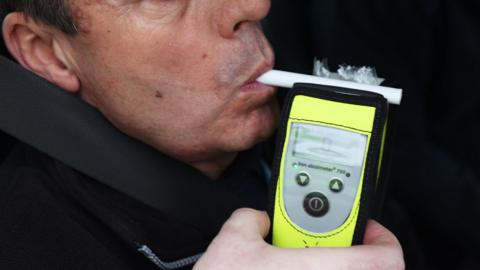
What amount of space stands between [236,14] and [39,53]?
0.39 m

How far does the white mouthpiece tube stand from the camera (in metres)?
0.98

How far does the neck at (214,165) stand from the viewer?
128cm

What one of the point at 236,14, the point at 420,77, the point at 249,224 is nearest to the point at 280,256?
the point at 249,224

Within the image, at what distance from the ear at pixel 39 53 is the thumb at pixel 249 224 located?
467 mm

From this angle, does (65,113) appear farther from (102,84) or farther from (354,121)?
(354,121)

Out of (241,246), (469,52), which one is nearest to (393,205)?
(469,52)

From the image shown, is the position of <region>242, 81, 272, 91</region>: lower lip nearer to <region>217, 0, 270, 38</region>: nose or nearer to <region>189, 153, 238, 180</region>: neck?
<region>217, 0, 270, 38</region>: nose

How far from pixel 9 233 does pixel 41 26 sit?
0.38 metres

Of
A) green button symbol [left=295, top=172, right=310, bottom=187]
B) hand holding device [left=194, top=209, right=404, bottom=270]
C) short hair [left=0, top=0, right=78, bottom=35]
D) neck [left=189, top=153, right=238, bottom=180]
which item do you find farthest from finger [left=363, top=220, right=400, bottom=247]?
short hair [left=0, top=0, right=78, bottom=35]

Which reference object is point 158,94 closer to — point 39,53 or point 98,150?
point 98,150

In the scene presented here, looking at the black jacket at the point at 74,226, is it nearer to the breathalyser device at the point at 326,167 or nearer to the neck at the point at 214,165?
the neck at the point at 214,165

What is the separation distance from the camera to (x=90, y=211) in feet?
3.53

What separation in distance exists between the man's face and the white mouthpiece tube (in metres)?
0.02

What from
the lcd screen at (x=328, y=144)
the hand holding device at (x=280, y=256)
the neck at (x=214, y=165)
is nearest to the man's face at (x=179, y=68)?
the neck at (x=214, y=165)
